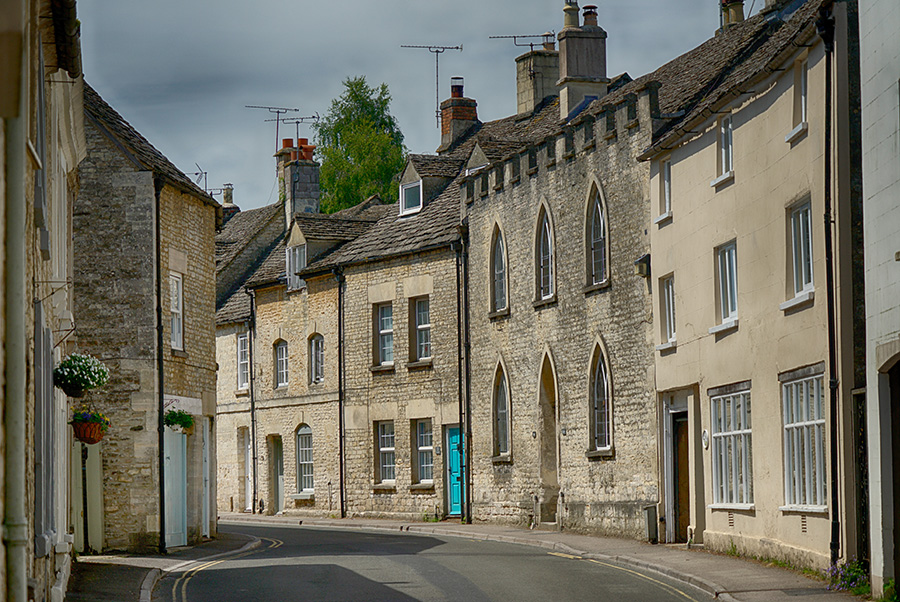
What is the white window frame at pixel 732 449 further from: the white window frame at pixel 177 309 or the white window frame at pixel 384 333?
the white window frame at pixel 384 333

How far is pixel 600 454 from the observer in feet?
86.3

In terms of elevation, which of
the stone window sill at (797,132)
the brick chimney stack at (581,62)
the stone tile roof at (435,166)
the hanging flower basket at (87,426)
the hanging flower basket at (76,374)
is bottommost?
the hanging flower basket at (87,426)

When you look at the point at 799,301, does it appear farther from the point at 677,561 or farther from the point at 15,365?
the point at 15,365

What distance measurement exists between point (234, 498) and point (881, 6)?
32.0 meters

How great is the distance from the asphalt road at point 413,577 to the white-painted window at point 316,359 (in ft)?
46.4

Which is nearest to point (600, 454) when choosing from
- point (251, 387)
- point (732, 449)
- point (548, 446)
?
point (548, 446)

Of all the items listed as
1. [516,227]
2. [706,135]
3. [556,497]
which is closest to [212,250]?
[516,227]

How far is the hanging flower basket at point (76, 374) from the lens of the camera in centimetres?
1680

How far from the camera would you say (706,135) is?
858 inches

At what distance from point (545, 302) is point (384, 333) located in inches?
316

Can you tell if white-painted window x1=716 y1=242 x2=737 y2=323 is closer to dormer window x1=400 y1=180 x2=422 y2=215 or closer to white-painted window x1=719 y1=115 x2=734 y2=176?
white-painted window x1=719 y1=115 x2=734 y2=176

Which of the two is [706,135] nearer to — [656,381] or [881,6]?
[656,381]

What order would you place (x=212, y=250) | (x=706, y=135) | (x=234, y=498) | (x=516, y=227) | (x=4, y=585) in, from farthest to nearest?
(x=234, y=498), (x=516, y=227), (x=212, y=250), (x=706, y=135), (x=4, y=585)

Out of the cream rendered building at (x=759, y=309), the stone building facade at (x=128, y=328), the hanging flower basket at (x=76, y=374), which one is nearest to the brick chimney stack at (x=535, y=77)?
the cream rendered building at (x=759, y=309)
